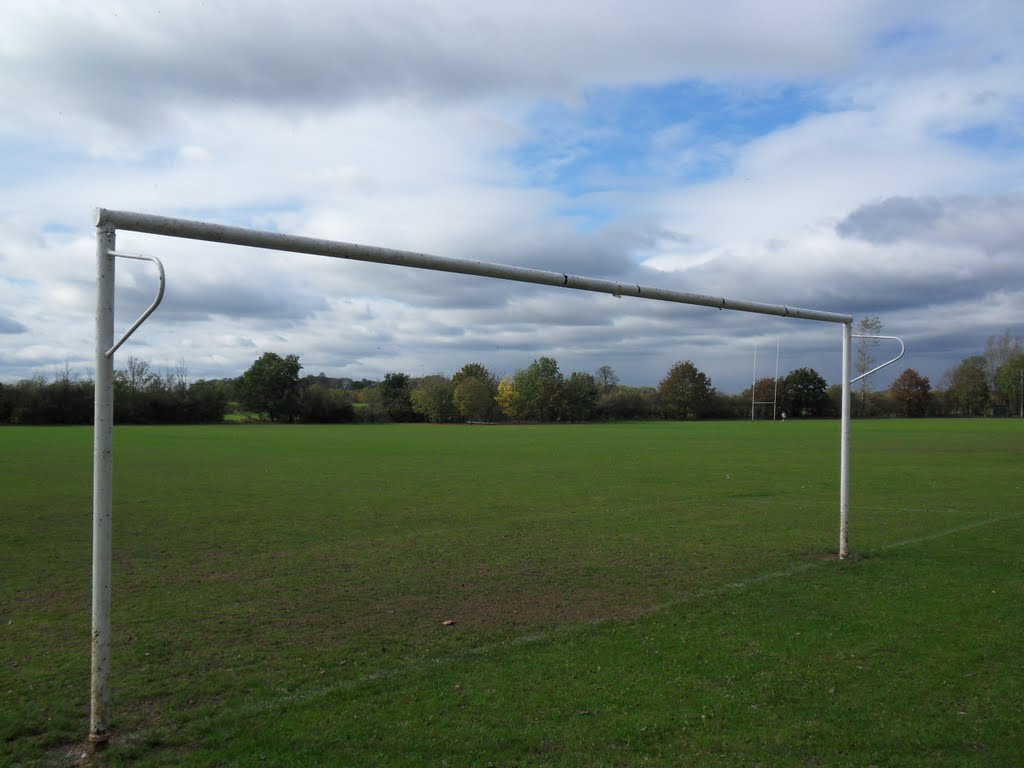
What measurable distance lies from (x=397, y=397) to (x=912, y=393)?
66.2 meters

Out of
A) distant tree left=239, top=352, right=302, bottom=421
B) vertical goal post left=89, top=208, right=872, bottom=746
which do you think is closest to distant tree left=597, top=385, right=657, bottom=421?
distant tree left=239, top=352, right=302, bottom=421

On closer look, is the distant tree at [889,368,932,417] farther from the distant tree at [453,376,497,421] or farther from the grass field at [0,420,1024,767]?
the grass field at [0,420,1024,767]

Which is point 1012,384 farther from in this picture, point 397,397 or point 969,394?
point 397,397

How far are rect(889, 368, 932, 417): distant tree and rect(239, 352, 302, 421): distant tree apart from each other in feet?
241

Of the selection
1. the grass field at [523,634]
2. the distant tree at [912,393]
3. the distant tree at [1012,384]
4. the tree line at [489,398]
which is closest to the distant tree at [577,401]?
the tree line at [489,398]

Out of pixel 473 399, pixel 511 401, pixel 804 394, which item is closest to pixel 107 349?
pixel 473 399

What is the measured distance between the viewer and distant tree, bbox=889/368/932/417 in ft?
317

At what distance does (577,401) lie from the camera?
8538 cm

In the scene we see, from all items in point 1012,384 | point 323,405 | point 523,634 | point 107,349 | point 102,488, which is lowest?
point 523,634

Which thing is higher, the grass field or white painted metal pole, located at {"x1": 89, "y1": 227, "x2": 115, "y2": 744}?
white painted metal pole, located at {"x1": 89, "y1": 227, "x2": 115, "y2": 744}

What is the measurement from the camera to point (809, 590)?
736 cm

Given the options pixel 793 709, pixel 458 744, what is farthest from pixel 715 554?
pixel 458 744

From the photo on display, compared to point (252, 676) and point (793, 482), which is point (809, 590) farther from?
point (793, 482)

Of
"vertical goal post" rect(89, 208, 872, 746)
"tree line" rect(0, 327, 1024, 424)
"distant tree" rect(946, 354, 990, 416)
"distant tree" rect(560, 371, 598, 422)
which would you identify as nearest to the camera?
"vertical goal post" rect(89, 208, 872, 746)
